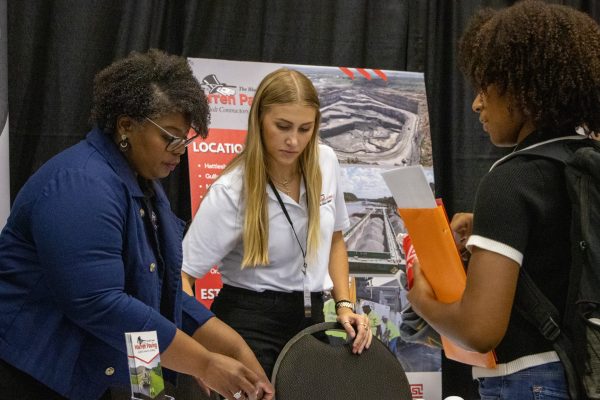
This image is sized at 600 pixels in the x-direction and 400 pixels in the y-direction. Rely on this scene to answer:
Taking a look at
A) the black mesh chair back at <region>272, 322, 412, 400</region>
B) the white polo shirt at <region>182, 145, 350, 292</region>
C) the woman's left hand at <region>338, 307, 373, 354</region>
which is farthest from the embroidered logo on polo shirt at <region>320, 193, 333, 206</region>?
the black mesh chair back at <region>272, 322, 412, 400</region>

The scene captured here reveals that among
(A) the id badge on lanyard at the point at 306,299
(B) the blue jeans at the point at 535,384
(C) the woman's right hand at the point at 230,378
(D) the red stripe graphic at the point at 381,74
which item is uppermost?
(D) the red stripe graphic at the point at 381,74

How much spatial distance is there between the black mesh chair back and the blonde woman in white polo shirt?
0.27 metres

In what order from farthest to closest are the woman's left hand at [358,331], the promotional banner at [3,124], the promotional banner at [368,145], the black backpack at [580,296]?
the promotional banner at [368,145] → the promotional banner at [3,124] → the woman's left hand at [358,331] → the black backpack at [580,296]

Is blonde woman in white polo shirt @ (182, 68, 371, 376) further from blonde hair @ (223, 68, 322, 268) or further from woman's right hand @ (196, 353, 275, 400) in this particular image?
woman's right hand @ (196, 353, 275, 400)

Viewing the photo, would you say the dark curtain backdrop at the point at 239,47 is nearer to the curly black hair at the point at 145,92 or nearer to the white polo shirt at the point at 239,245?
the white polo shirt at the point at 239,245

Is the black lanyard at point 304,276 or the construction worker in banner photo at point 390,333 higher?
the black lanyard at point 304,276

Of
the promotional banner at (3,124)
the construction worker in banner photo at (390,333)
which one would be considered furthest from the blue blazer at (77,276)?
the construction worker in banner photo at (390,333)

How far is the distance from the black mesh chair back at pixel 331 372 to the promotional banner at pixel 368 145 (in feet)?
6.40

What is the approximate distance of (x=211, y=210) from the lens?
8.08 ft

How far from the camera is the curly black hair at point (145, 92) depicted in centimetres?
169

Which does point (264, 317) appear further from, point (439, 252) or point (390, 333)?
point (390, 333)

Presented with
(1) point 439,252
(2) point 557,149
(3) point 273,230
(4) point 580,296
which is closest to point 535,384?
(4) point 580,296

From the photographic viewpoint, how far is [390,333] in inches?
156

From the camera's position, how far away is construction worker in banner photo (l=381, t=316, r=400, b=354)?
3.95m
